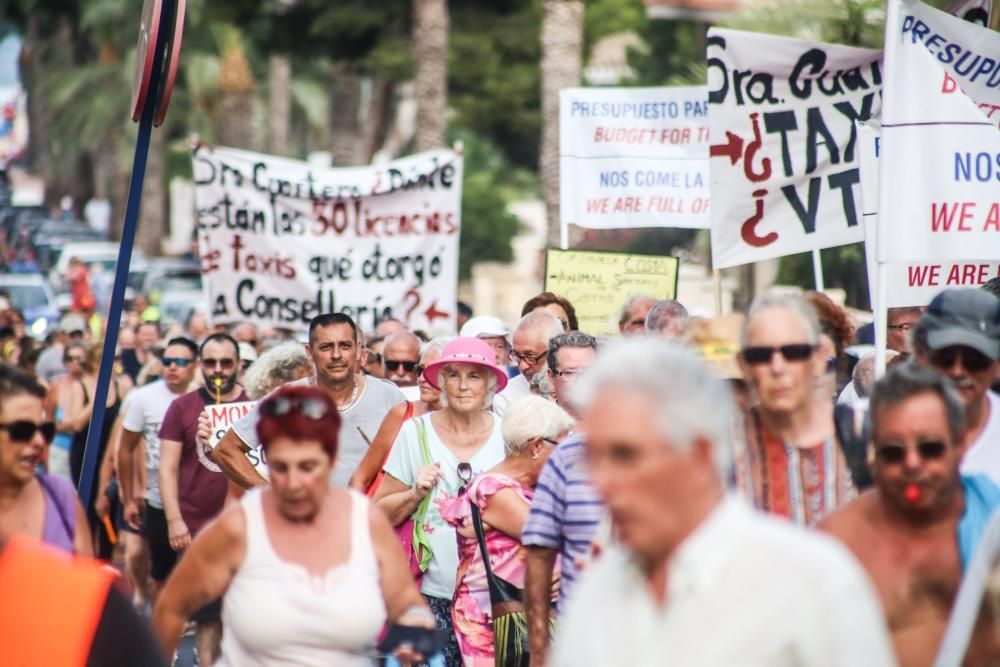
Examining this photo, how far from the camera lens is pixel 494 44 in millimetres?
34094

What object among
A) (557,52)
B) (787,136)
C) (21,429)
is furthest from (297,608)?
(557,52)

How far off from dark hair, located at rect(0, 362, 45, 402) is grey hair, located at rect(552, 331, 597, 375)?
271 centimetres

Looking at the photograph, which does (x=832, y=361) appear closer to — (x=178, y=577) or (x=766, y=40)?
(x=178, y=577)

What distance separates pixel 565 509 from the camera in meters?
5.50

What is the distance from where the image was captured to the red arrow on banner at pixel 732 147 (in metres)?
9.33

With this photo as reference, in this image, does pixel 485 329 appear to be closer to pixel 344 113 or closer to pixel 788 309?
pixel 788 309

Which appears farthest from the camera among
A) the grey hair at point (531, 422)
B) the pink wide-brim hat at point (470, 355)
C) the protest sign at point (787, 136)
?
the protest sign at point (787, 136)

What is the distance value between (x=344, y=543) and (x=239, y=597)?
29cm

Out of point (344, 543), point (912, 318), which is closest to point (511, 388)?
point (912, 318)

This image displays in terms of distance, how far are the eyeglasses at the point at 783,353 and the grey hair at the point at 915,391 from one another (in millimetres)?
263

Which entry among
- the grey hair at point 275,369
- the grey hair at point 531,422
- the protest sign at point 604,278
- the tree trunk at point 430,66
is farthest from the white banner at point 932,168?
the tree trunk at point 430,66

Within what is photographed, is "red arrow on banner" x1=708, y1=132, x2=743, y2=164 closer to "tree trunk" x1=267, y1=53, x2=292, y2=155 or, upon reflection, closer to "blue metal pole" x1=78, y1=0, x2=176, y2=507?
"blue metal pole" x1=78, y1=0, x2=176, y2=507

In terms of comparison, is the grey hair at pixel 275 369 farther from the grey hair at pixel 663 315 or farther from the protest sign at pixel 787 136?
the protest sign at pixel 787 136

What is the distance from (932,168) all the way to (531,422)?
1928 millimetres
